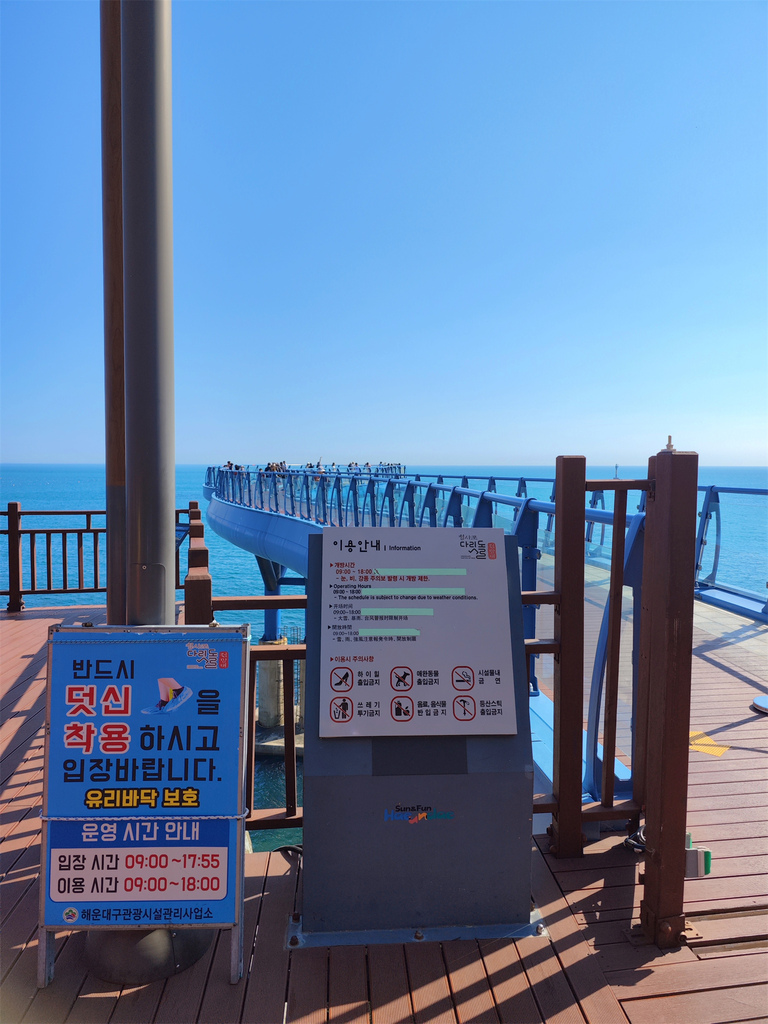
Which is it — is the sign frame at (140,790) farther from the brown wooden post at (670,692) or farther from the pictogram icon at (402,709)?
the brown wooden post at (670,692)

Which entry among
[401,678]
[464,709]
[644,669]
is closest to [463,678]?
[464,709]

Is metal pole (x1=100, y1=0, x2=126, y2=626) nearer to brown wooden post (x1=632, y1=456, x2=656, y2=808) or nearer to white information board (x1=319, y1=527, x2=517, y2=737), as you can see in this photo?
white information board (x1=319, y1=527, x2=517, y2=737)

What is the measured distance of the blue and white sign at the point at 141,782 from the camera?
7.75 feet

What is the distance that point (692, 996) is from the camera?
2377 millimetres

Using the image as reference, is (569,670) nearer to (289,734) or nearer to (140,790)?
(289,734)

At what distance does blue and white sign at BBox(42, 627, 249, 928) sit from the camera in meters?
2.36

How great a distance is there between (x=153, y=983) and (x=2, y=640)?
6.67m

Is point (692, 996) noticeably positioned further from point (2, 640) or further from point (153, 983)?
point (2, 640)

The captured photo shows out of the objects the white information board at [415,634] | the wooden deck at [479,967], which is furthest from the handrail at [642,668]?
the white information board at [415,634]

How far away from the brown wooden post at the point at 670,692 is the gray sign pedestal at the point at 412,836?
1.83ft

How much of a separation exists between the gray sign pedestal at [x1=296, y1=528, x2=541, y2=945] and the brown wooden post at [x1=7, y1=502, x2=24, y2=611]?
321 inches

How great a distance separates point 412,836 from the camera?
2.62 meters

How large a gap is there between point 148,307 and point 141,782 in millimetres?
1876

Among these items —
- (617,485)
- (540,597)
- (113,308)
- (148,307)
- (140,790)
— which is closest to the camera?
(140,790)
